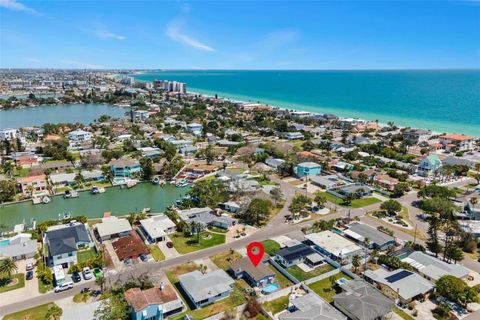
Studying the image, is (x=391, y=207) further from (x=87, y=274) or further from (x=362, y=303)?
(x=87, y=274)

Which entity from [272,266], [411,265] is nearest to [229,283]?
[272,266]

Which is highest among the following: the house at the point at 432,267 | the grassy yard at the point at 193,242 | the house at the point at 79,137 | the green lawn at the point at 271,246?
the house at the point at 79,137

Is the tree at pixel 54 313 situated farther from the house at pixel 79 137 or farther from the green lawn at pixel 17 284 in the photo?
the house at pixel 79 137

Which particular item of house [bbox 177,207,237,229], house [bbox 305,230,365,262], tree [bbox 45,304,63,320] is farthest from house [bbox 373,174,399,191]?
tree [bbox 45,304,63,320]

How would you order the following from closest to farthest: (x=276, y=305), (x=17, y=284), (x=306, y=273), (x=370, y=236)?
(x=276, y=305)
(x=17, y=284)
(x=306, y=273)
(x=370, y=236)

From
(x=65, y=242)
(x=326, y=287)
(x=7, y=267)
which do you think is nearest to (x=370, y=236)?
(x=326, y=287)

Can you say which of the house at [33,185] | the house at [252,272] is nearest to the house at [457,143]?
the house at [252,272]

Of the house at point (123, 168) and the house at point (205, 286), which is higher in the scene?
the house at point (123, 168)

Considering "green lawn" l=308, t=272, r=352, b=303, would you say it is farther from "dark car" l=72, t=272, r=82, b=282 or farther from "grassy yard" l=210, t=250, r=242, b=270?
"dark car" l=72, t=272, r=82, b=282
